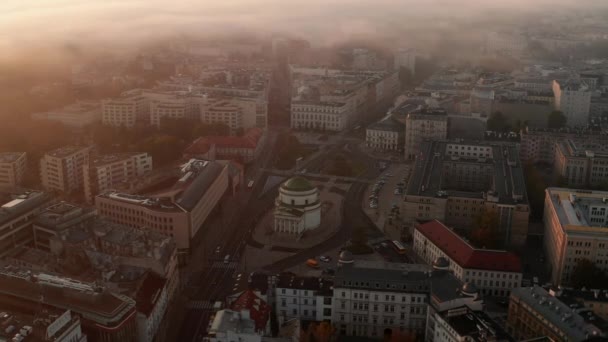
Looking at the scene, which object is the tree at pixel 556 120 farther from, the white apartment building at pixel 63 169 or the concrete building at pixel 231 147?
the white apartment building at pixel 63 169

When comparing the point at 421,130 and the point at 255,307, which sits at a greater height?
the point at 421,130

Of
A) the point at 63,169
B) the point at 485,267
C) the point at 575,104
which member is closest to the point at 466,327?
the point at 485,267

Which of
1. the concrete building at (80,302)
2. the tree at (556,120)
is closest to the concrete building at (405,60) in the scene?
the tree at (556,120)

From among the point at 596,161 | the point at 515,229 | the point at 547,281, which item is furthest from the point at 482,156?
the point at 547,281

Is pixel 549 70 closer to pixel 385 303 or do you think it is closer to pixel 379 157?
pixel 379 157

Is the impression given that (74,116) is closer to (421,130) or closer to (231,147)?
(231,147)
